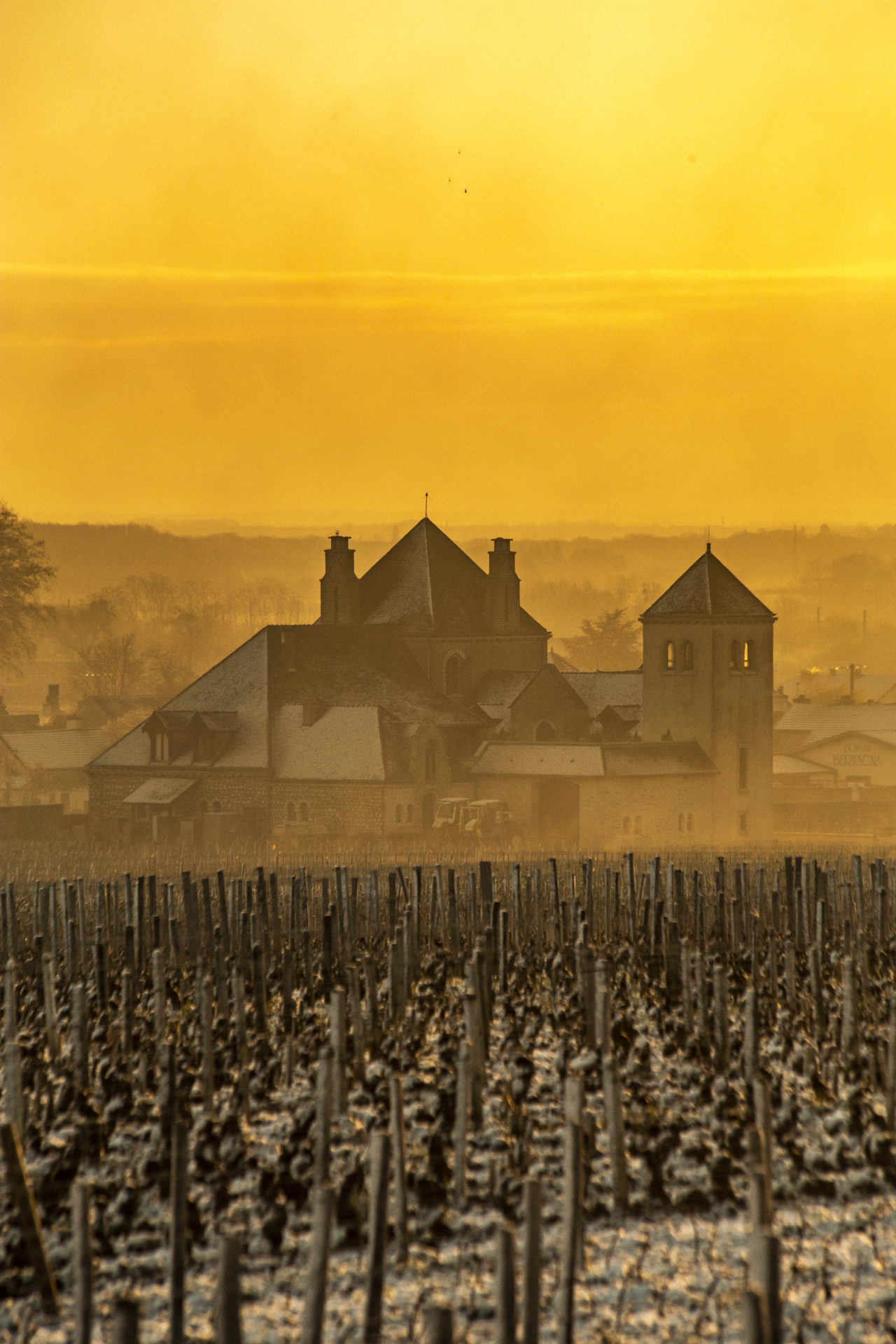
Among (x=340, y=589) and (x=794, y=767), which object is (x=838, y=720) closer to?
(x=794, y=767)

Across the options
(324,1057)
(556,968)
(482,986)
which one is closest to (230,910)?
(556,968)

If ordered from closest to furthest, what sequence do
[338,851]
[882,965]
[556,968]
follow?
[556,968] → [882,965] → [338,851]

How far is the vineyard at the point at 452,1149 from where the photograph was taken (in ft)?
24.0

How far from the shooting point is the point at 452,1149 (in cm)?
969

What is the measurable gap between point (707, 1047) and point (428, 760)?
37497 mm

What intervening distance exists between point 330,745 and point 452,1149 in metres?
39.2

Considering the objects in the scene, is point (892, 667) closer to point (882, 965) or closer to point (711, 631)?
point (711, 631)

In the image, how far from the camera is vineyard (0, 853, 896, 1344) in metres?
7.32

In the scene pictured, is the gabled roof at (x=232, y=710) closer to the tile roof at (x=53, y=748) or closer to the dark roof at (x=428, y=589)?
the dark roof at (x=428, y=589)

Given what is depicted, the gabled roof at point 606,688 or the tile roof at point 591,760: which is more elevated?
the gabled roof at point 606,688

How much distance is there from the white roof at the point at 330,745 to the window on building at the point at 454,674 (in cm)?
715

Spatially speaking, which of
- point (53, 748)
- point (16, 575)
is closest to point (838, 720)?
point (53, 748)

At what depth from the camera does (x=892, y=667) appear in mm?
73812

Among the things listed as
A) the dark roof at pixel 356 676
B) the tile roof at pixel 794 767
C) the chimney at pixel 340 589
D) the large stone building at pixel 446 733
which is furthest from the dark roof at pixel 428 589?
the tile roof at pixel 794 767
